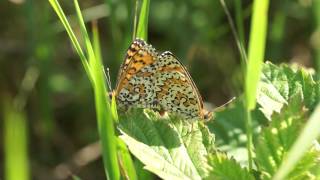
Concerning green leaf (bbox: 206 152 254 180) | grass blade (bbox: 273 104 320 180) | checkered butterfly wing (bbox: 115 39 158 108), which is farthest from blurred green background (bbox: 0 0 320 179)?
grass blade (bbox: 273 104 320 180)

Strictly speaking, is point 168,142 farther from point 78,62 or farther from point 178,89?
point 78,62

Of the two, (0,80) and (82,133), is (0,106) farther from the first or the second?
(82,133)

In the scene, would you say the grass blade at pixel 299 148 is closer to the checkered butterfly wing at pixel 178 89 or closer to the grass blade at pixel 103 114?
the grass blade at pixel 103 114

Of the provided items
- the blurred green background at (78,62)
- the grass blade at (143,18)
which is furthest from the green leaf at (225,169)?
the blurred green background at (78,62)

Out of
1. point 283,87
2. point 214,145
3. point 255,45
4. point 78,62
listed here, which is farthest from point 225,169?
point 78,62

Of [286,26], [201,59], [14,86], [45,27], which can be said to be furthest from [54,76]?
[286,26]

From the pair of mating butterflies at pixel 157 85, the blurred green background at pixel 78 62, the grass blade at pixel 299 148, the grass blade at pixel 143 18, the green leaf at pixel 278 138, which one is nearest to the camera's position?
the grass blade at pixel 299 148
